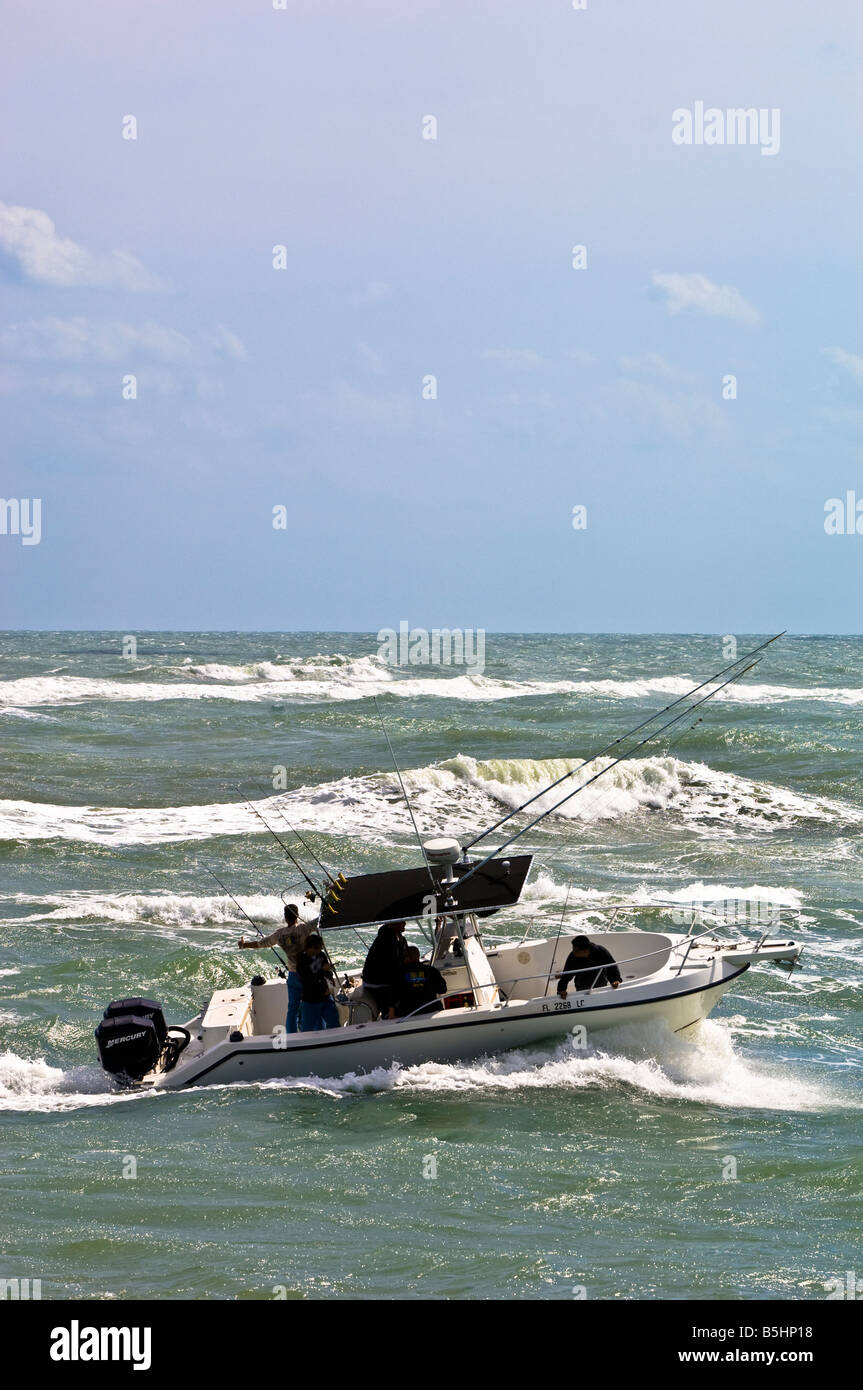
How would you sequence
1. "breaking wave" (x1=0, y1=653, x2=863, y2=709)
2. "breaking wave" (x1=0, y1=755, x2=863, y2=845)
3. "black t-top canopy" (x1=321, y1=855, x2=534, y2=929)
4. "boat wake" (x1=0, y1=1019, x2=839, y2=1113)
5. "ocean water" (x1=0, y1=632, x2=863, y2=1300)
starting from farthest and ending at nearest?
"breaking wave" (x1=0, y1=653, x2=863, y2=709) < "breaking wave" (x1=0, y1=755, x2=863, y2=845) < "black t-top canopy" (x1=321, y1=855, x2=534, y2=929) < "boat wake" (x1=0, y1=1019, x2=839, y2=1113) < "ocean water" (x1=0, y1=632, x2=863, y2=1300)

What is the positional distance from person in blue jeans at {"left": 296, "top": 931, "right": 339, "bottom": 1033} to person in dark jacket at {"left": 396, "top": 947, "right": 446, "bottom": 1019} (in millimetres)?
613

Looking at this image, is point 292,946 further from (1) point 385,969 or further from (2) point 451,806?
(2) point 451,806

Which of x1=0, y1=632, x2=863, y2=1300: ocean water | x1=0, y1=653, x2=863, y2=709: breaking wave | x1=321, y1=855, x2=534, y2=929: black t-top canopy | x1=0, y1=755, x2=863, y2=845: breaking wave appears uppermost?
x1=0, y1=653, x2=863, y2=709: breaking wave

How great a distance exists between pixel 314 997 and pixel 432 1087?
1380 millimetres

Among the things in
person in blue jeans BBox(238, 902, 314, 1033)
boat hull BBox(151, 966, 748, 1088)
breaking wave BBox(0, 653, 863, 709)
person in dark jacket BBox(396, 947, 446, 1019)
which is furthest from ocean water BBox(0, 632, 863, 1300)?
breaking wave BBox(0, 653, 863, 709)

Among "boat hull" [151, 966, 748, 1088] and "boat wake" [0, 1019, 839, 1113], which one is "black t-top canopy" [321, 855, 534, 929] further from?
"boat wake" [0, 1019, 839, 1113]

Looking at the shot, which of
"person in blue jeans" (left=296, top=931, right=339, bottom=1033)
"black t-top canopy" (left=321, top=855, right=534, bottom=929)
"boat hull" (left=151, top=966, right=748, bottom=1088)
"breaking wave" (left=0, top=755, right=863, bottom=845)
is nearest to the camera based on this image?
"boat hull" (left=151, top=966, right=748, bottom=1088)

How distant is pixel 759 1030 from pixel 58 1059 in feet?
22.9

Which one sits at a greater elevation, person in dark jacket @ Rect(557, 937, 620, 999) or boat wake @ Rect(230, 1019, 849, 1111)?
person in dark jacket @ Rect(557, 937, 620, 999)

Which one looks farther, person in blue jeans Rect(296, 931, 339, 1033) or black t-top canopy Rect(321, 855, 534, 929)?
black t-top canopy Rect(321, 855, 534, 929)

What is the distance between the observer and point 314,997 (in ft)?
40.8

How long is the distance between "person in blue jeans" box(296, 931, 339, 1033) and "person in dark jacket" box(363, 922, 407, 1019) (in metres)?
0.38

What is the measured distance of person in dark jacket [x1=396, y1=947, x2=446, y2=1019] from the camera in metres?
12.2

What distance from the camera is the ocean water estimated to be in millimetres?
8492
